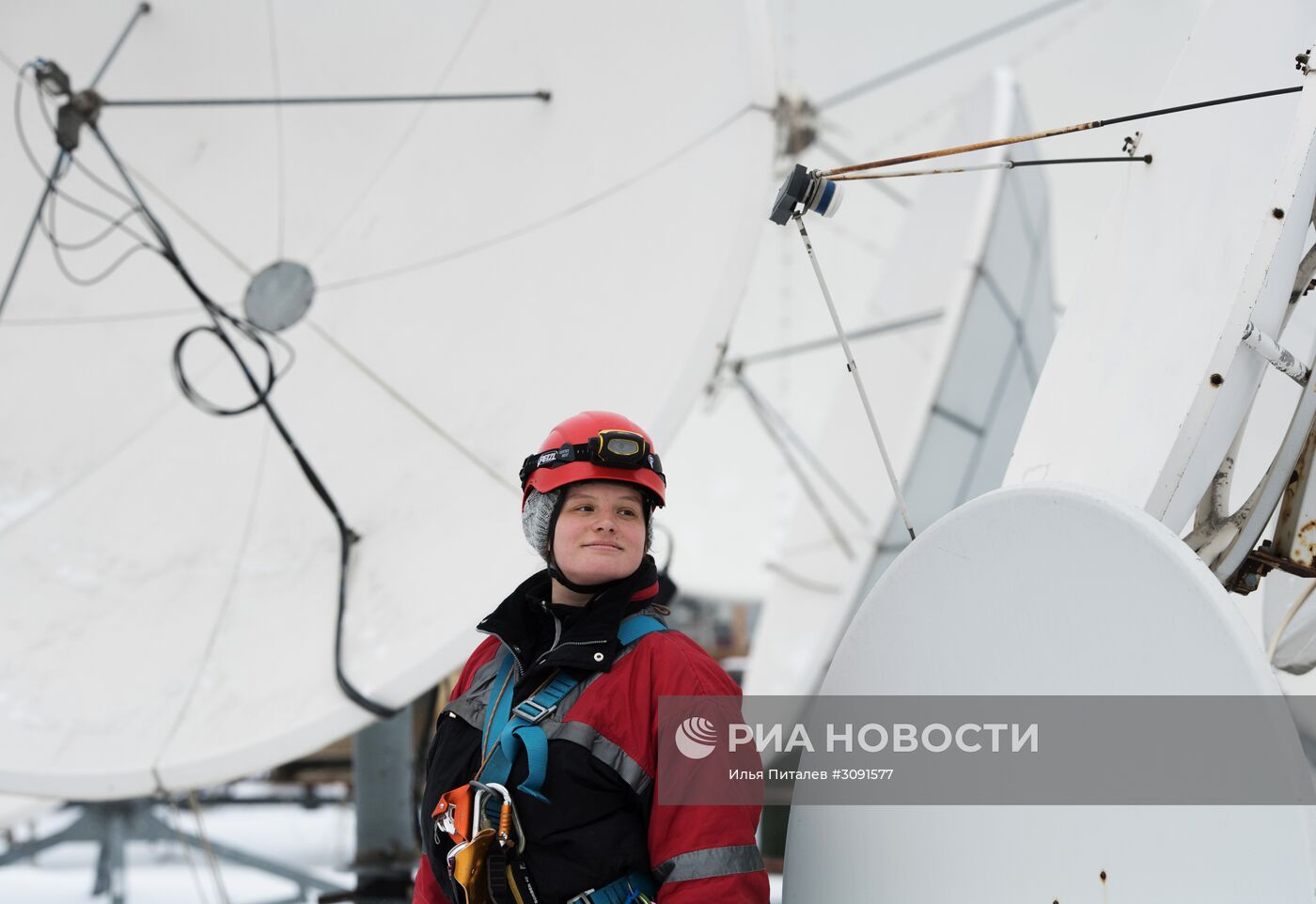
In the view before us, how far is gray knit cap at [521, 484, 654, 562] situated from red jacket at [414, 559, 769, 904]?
0.71 feet

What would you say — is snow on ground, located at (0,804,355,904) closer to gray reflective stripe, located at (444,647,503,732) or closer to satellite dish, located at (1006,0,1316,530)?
gray reflective stripe, located at (444,647,503,732)

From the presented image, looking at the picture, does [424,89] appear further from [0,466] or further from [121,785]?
[121,785]

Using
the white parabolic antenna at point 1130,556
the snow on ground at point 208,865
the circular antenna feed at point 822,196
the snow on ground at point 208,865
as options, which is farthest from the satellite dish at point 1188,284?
the snow on ground at point 208,865

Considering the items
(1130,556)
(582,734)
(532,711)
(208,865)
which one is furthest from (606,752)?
(208,865)

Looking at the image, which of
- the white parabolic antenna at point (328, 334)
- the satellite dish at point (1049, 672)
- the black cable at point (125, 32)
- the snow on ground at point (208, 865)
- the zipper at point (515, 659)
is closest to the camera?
the satellite dish at point (1049, 672)

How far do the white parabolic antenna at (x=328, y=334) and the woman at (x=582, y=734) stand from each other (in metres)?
1.67

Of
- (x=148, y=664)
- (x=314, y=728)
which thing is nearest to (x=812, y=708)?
(x=314, y=728)

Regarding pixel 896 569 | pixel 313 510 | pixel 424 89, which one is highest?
pixel 424 89

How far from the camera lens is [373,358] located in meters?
5.40

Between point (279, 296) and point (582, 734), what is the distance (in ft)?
13.6

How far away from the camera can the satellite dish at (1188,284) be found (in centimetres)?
233

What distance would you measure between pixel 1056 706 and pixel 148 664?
374 cm

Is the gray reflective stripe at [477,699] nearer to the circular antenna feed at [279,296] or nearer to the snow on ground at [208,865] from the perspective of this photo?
the circular antenna feed at [279,296]

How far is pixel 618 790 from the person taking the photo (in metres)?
2.04
